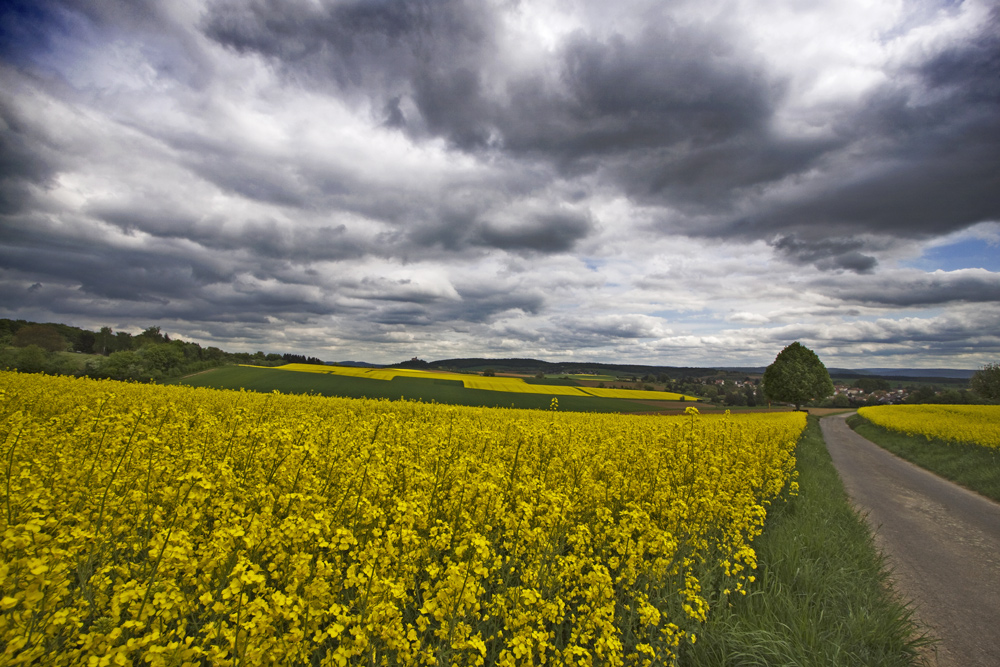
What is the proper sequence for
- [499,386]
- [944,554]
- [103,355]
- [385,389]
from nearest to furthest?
[944,554]
[385,389]
[103,355]
[499,386]

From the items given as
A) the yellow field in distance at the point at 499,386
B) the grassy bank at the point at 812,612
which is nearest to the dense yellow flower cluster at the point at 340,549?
the grassy bank at the point at 812,612

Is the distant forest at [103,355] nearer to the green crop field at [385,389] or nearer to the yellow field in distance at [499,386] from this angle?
the green crop field at [385,389]

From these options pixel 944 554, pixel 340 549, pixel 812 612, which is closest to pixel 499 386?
pixel 944 554

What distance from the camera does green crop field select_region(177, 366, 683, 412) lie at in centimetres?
3753

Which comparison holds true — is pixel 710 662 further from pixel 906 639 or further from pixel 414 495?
pixel 414 495

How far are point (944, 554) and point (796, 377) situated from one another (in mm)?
59390

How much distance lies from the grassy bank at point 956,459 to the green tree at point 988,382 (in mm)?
54242

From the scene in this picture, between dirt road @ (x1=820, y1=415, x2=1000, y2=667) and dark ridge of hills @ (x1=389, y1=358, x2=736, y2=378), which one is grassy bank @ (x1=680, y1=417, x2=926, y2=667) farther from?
dark ridge of hills @ (x1=389, y1=358, x2=736, y2=378)

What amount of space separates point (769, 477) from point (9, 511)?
11.7m

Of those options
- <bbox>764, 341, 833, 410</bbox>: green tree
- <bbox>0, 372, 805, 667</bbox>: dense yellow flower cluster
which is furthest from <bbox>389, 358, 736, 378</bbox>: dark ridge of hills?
<bbox>0, 372, 805, 667</bbox>: dense yellow flower cluster

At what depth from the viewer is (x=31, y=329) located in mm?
49062

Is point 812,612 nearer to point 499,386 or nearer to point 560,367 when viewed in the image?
point 499,386

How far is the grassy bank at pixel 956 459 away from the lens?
1381 centimetres

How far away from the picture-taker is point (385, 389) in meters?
41.1
